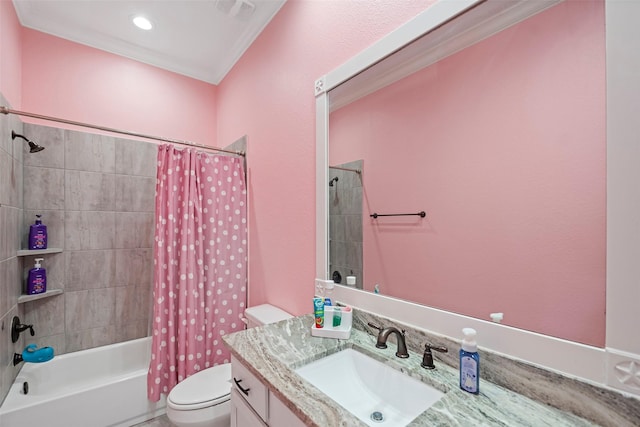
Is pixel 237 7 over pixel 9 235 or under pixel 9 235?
over

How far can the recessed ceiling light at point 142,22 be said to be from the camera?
2.06 metres

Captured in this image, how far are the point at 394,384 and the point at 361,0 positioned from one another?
5.22ft

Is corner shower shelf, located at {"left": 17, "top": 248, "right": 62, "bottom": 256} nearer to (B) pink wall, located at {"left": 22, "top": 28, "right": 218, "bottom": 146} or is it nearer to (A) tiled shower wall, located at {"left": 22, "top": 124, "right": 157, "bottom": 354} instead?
(A) tiled shower wall, located at {"left": 22, "top": 124, "right": 157, "bottom": 354}

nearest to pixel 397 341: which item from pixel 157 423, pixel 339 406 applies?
pixel 339 406

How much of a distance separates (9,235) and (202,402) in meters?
1.54

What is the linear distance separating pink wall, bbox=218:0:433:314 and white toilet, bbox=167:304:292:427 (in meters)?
0.41

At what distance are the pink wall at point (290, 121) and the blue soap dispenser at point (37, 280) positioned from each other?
4.73 ft

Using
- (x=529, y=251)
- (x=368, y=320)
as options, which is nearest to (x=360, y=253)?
(x=368, y=320)

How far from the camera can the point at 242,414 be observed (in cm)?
103

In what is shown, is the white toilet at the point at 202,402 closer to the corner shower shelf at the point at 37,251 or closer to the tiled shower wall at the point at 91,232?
the tiled shower wall at the point at 91,232

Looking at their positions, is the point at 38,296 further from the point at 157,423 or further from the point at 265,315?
the point at 265,315

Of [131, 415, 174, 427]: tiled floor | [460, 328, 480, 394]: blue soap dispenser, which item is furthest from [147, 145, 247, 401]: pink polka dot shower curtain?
[460, 328, 480, 394]: blue soap dispenser

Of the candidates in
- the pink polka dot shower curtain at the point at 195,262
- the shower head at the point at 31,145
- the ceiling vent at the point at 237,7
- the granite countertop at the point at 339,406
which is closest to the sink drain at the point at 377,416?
the granite countertop at the point at 339,406

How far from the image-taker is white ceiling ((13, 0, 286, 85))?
1.92m
